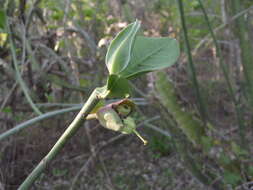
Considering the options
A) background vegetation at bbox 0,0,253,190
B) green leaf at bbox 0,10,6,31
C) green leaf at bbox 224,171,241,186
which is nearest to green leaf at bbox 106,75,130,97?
green leaf at bbox 0,10,6,31

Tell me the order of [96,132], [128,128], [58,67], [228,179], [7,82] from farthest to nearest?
[96,132]
[58,67]
[7,82]
[228,179]
[128,128]

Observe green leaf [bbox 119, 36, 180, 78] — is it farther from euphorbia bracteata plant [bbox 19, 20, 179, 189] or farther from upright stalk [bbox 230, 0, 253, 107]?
upright stalk [bbox 230, 0, 253, 107]

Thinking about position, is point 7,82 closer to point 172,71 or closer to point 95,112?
point 172,71

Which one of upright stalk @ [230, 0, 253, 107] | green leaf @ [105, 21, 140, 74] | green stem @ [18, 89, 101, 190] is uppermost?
green leaf @ [105, 21, 140, 74]

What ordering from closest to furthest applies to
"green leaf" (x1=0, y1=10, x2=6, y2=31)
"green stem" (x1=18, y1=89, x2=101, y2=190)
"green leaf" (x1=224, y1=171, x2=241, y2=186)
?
"green stem" (x1=18, y1=89, x2=101, y2=190) < "green leaf" (x1=0, y1=10, x2=6, y2=31) < "green leaf" (x1=224, y1=171, x2=241, y2=186)

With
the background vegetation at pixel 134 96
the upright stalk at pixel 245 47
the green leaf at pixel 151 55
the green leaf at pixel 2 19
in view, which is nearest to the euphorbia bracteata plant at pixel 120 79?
the green leaf at pixel 151 55

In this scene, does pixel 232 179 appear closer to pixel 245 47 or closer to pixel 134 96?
pixel 245 47

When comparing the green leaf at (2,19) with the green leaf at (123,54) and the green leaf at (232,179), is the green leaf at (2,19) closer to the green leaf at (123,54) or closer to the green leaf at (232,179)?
the green leaf at (123,54)

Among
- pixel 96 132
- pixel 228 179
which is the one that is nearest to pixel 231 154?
pixel 228 179

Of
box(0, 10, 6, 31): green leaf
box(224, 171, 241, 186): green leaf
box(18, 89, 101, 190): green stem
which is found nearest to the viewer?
box(18, 89, 101, 190): green stem
